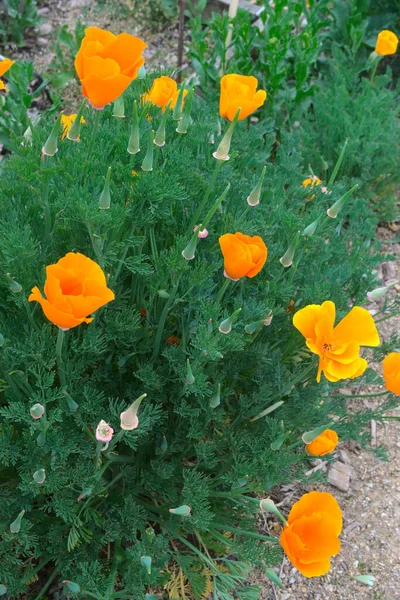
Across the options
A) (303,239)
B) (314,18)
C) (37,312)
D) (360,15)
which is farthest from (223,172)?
(360,15)

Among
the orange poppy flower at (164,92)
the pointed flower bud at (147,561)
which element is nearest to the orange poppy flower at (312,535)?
the pointed flower bud at (147,561)

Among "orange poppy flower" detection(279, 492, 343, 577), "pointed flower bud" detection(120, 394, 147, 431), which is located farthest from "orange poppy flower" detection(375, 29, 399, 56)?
"pointed flower bud" detection(120, 394, 147, 431)

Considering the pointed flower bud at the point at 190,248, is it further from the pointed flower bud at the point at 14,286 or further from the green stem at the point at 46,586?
the green stem at the point at 46,586

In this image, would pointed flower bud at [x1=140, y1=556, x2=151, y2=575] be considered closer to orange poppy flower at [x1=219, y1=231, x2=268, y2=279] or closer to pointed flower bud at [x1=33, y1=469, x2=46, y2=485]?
pointed flower bud at [x1=33, y1=469, x2=46, y2=485]

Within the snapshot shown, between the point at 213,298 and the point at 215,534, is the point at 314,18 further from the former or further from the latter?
the point at 215,534

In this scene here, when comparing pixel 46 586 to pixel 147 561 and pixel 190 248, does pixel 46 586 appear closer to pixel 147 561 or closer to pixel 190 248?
pixel 147 561
